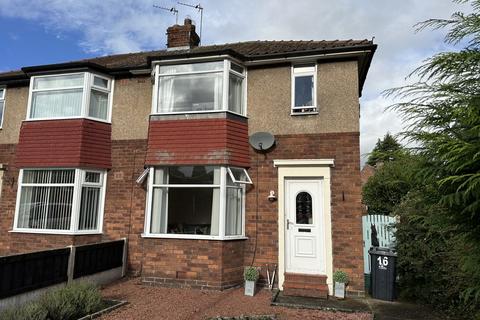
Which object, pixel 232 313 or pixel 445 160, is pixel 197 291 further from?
pixel 445 160

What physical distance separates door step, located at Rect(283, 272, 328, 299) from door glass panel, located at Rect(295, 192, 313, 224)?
1157mm

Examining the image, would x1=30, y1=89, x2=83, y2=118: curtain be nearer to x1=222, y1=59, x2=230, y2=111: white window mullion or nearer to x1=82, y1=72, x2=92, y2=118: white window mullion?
x1=82, y1=72, x2=92, y2=118: white window mullion

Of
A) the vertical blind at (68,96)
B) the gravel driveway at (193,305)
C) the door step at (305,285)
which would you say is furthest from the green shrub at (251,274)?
the vertical blind at (68,96)

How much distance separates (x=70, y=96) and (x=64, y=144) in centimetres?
135

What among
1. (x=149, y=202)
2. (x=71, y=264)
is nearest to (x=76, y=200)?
(x=149, y=202)

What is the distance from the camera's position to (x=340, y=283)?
23.4 feet

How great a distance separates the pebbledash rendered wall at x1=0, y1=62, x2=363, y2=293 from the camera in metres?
7.61

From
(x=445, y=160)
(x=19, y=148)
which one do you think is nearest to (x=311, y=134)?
(x=445, y=160)

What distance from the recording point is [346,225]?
7.59 meters

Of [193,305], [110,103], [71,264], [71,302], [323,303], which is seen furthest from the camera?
[110,103]

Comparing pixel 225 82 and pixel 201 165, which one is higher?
pixel 225 82

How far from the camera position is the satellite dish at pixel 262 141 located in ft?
26.9

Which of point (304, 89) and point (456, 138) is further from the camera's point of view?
point (304, 89)

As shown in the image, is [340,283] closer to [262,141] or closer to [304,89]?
[262,141]
